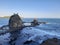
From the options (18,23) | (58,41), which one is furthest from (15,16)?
(58,41)

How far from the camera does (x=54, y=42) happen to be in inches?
1567

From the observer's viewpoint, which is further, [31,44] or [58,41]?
[31,44]

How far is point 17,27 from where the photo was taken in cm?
8544

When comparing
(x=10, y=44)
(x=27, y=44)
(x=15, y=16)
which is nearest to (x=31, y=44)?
(x=27, y=44)

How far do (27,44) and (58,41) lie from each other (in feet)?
25.3

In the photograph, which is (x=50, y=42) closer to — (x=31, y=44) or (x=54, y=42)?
(x=54, y=42)

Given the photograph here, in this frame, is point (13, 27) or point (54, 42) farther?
point (13, 27)

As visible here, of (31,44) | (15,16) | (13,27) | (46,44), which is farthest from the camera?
(15,16)

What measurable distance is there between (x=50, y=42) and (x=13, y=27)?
4643 centimetres

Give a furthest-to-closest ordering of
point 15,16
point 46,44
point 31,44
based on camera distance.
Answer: point 15,16 < point 31,44 < point 46,44

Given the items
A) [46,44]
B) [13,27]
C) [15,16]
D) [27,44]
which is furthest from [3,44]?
[15,16]

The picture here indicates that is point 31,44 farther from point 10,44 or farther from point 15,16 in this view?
point 15,16

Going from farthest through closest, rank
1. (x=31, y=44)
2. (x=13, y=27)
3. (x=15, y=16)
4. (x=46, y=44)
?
1. (x=15, y=16)
2. (x=13, y=27)
3. (x=31, y=44)
4. (x=46, y=44)

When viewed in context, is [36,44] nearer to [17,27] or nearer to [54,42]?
[54,42]
